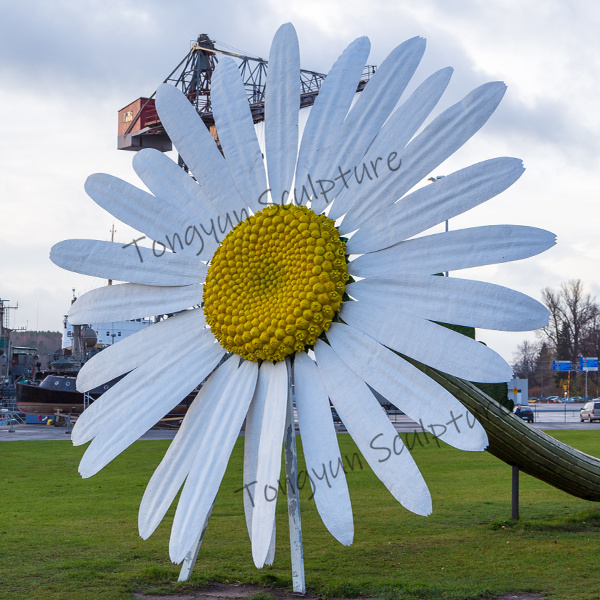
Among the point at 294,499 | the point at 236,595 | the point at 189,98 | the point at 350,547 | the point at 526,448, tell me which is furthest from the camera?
the point at 189,98

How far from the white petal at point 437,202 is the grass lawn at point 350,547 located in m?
1.63

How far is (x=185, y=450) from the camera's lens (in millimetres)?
3900

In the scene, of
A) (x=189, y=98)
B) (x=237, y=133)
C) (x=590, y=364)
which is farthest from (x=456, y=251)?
(x=590, y=364)

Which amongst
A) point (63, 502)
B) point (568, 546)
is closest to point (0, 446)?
point (63, 502)

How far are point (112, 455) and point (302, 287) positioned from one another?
52.8 inches

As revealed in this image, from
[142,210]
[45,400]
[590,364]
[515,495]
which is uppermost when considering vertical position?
[142,210]

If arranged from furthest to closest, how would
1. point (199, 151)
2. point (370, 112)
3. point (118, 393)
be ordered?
point (199, 151)
point (118, 393)
point (370, 112)

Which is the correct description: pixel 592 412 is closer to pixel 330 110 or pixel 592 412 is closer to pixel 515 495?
pixel 515 495

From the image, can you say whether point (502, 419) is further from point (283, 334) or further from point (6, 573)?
point (6, 573)

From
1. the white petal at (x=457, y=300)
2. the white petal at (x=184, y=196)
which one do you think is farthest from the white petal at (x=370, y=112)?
the white petal at (x=184, y=196)

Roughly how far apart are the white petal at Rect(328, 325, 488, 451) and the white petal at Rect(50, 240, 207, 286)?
42.9 inches

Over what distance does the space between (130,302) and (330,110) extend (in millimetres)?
1611

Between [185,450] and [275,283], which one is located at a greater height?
[275,283]

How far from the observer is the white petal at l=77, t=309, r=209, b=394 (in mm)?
4090
